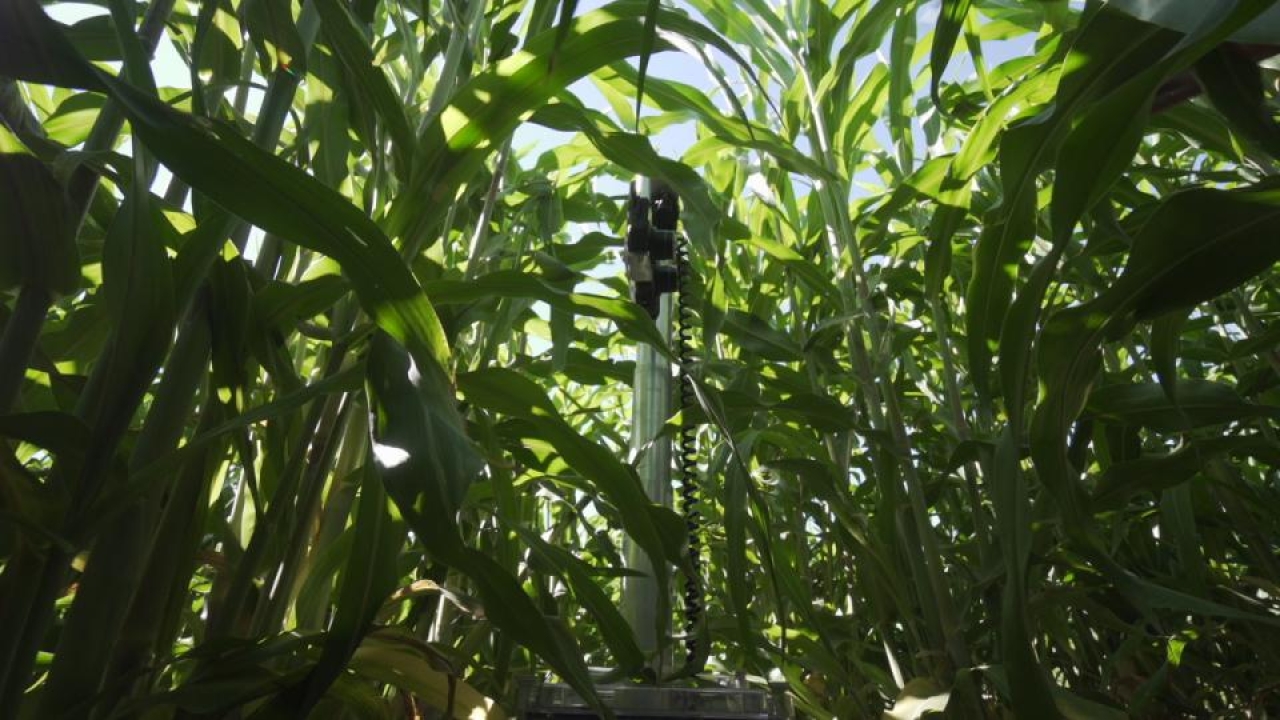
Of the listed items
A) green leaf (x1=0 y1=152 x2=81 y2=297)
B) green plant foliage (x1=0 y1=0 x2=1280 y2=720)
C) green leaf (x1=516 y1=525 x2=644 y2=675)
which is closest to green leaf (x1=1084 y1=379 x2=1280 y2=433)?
green plant foliage (x1=0 y1=0 x2=1280 y2=720)

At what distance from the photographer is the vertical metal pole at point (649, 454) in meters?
0.81

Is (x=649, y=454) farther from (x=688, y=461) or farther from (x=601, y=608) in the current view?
(x=601, y=608)

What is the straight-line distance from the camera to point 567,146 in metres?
1.13

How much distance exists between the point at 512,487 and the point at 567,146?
0.60 metres

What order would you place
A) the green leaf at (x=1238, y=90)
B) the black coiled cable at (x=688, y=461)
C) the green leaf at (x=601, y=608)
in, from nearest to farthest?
the green leaf at (x=1238, y=90), the green leaf at (x=601, y=608), the black coiled cable at (x=688, y=461)

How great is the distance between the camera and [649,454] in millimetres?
884

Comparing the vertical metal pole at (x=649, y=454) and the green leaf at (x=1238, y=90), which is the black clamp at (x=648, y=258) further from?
the green leaf at (x=1238, y=90)

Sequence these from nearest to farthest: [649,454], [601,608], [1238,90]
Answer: [1238,90] → [601,608] → [649,454]

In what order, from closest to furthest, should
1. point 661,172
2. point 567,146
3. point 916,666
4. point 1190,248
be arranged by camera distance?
point 1190,248
point 661,172
point 916,666
point 567,146

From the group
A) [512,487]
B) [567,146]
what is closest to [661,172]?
[512,487]

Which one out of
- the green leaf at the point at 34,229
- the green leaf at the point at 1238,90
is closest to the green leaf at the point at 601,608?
the green leaf at the point at 34,229

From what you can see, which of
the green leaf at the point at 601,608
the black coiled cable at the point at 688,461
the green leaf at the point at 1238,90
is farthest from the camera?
the black coiled cable at the point at 688,461

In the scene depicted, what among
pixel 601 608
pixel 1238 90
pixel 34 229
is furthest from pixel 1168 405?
pixel 34 229

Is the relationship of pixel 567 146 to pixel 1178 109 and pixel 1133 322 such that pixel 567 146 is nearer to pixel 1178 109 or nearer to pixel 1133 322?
pixel 1178 109
